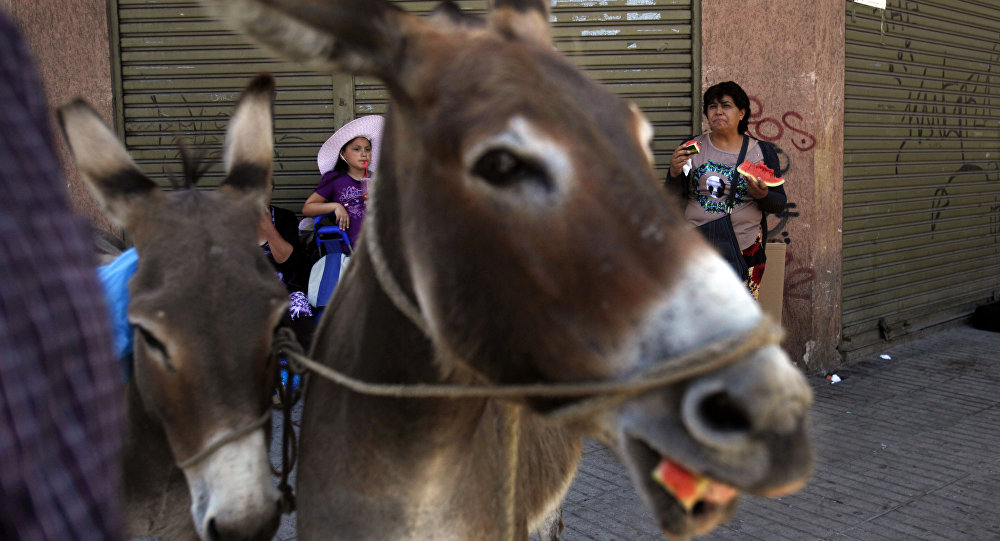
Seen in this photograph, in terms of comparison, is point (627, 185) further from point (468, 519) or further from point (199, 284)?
point (199, 284)

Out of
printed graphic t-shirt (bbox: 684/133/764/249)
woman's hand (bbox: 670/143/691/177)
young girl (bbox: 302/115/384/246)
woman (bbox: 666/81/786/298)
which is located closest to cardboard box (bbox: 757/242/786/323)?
woman (bbox: 666/81/786/298)

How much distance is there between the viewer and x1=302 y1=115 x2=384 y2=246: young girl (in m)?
5.62

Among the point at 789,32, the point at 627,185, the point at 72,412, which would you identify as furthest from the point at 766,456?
the point at 789,32

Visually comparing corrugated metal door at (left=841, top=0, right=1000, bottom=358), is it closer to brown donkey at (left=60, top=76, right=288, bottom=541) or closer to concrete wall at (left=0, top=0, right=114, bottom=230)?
brown donkey at (left=60, top=76, right=288, bottom=541)

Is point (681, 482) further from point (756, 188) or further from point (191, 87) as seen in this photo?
point (191, 87)

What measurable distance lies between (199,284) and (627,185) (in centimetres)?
131

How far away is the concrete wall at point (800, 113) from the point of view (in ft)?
21.9

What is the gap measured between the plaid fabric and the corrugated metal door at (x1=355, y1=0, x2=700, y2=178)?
6.03 meters

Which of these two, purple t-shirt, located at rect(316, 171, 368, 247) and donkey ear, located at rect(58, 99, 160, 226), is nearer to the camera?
donkey ear, located at rect(58, 99, 160, 226)

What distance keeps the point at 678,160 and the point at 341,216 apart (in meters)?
2.54

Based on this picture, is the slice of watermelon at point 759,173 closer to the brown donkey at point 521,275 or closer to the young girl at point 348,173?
the young girl at point 348,173

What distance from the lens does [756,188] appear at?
5.12 metres

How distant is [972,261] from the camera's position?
8.94m

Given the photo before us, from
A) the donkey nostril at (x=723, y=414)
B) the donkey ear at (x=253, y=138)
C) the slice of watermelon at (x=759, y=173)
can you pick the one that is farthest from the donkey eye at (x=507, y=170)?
the slice of watermelon at (x=759, y=173)
